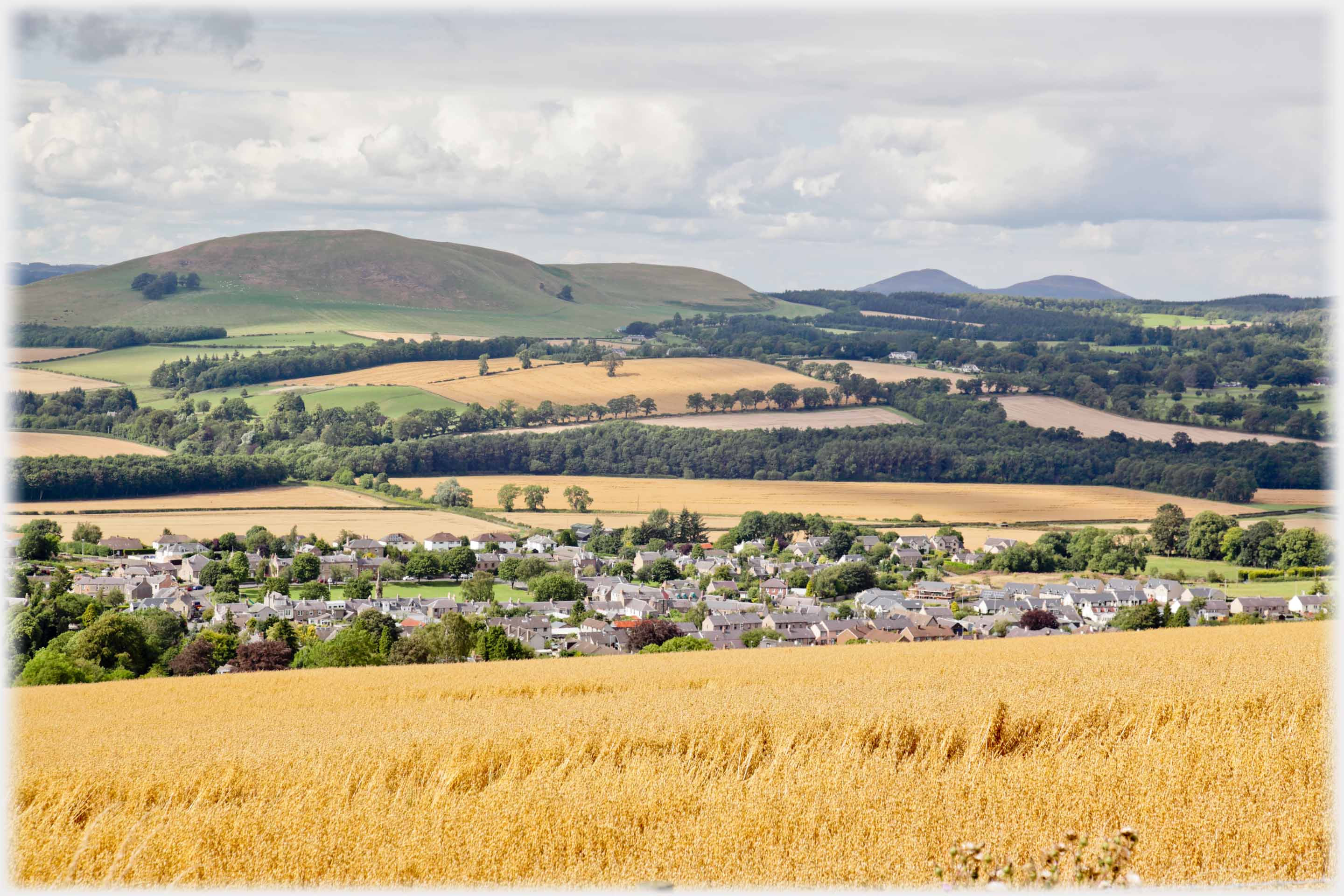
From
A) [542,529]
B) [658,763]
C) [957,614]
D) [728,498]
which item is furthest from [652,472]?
[658,763]

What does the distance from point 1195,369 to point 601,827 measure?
307ft

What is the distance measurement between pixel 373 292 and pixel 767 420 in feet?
223

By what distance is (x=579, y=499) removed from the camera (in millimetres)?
58156

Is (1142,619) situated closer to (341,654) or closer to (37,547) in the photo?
(341,654)

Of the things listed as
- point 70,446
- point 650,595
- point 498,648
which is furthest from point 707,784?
point 70,446

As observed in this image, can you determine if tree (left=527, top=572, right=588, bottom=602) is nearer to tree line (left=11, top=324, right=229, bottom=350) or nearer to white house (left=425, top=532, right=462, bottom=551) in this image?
white house (left=425, top=532, right=462, bottom=551)

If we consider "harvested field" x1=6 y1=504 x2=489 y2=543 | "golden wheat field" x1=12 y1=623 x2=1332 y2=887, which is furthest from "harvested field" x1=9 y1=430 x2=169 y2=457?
"golden wheat field" x1=12 y1=623 x2=1332 y2=887

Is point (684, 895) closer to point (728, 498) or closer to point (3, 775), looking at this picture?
point (3, 775)

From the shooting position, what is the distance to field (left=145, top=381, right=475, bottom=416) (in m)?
75.6

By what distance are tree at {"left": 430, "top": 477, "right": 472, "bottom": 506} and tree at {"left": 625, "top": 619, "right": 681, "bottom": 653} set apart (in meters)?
27.5

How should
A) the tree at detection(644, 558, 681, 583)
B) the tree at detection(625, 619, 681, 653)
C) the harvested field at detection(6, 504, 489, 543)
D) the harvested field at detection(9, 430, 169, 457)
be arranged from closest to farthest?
the tree at detection(625, 619, 681, 653) < the tree at detection(644, 558, 681, 583) < the harvested field at detection(6, 504, 489, 543) < the harvested field at detection(9, 430, 169, 457)

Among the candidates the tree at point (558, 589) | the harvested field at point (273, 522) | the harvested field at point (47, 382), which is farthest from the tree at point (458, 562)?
the harvested field at point (47, 382)

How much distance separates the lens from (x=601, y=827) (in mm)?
7188

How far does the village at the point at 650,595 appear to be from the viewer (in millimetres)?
33375
